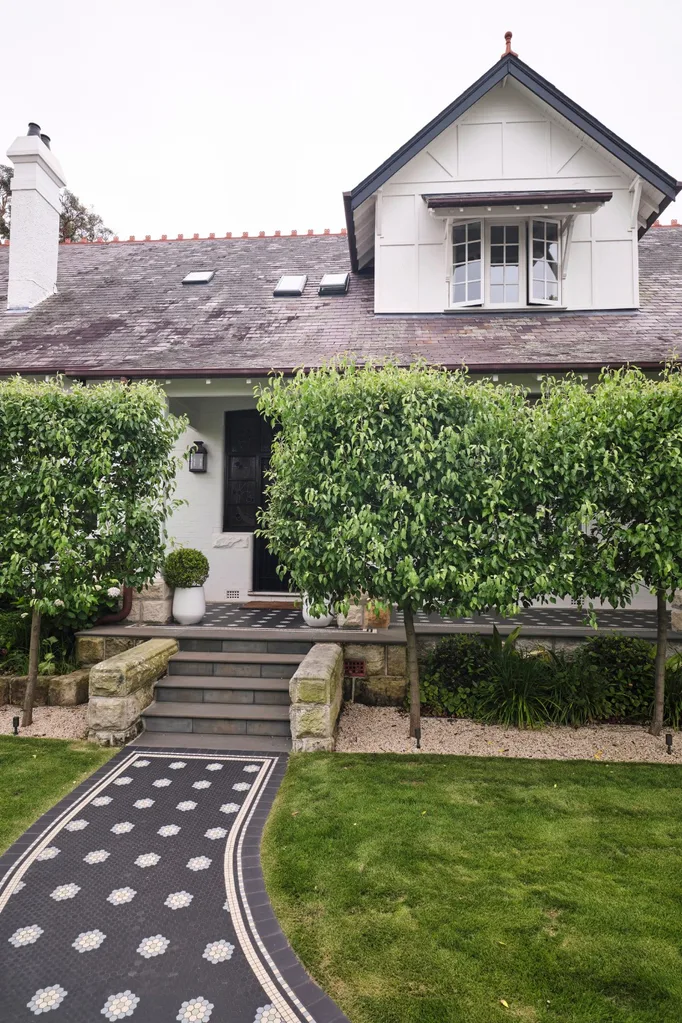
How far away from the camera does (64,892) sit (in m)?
3.32

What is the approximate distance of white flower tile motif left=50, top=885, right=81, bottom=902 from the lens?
327 cm

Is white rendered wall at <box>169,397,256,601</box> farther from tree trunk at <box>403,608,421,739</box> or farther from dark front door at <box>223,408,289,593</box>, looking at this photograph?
tree trunk at <box>403,608,421,739</box>

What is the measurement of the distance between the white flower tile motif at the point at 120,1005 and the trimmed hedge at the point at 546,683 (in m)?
4.07

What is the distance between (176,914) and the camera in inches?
123

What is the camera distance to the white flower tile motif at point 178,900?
3211 millimetres

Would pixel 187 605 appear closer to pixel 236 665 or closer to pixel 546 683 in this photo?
pixel 236 665

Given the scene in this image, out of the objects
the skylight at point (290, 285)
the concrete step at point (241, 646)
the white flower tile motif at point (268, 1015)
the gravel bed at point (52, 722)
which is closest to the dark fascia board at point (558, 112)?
the skylight at point (290, 285)

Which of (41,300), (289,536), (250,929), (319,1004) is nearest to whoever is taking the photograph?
(319,1004)

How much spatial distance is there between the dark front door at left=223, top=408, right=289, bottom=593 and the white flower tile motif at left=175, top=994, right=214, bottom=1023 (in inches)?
283

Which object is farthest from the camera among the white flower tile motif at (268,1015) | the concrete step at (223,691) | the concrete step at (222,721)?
the concrete step at (223,691)

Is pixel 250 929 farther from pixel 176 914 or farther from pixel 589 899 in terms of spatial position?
pixel 589 899

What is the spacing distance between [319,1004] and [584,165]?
11.2m

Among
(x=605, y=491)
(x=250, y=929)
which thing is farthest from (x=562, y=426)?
(x=250, y=929)

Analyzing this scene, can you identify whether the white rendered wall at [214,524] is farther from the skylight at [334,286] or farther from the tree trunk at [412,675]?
the tree trunk at [412,675]
